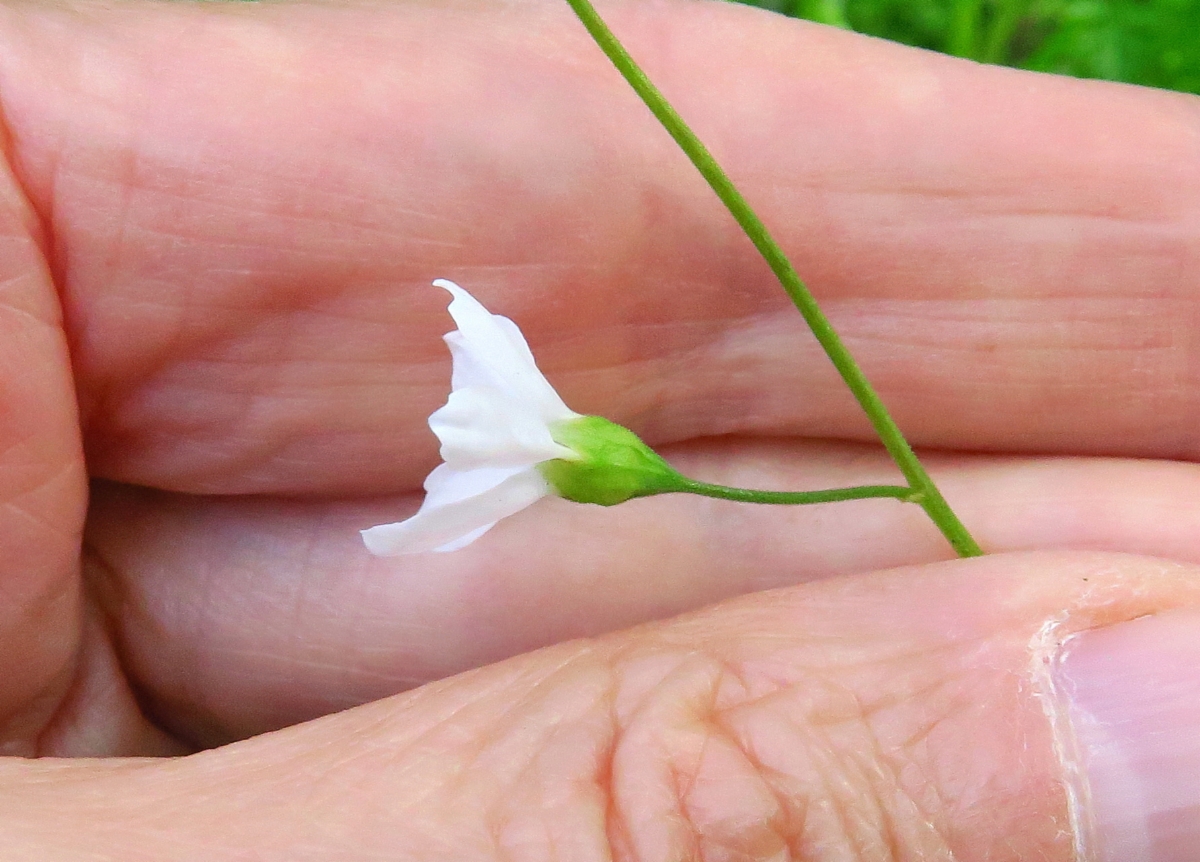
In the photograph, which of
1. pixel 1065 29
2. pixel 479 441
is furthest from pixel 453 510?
pixel 1065 29

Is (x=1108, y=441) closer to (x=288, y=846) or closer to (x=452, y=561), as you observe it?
(x=452, y=561)

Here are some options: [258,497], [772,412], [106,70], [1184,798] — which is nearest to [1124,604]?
[1184,798]

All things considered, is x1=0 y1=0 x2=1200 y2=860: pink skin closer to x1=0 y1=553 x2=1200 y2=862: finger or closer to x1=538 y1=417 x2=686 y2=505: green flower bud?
x1=0 y1=553 x2=1200 y2=862: finger

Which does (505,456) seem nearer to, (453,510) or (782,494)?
(453,510)

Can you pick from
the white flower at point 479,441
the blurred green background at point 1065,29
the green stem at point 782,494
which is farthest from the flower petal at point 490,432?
the blurred green background at point 1065,29

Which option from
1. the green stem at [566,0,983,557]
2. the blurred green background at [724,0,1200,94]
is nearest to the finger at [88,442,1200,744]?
the green stem at [566,0,983,557]

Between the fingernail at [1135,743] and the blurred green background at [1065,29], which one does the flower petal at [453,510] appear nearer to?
the fingernail at [1135,743]
